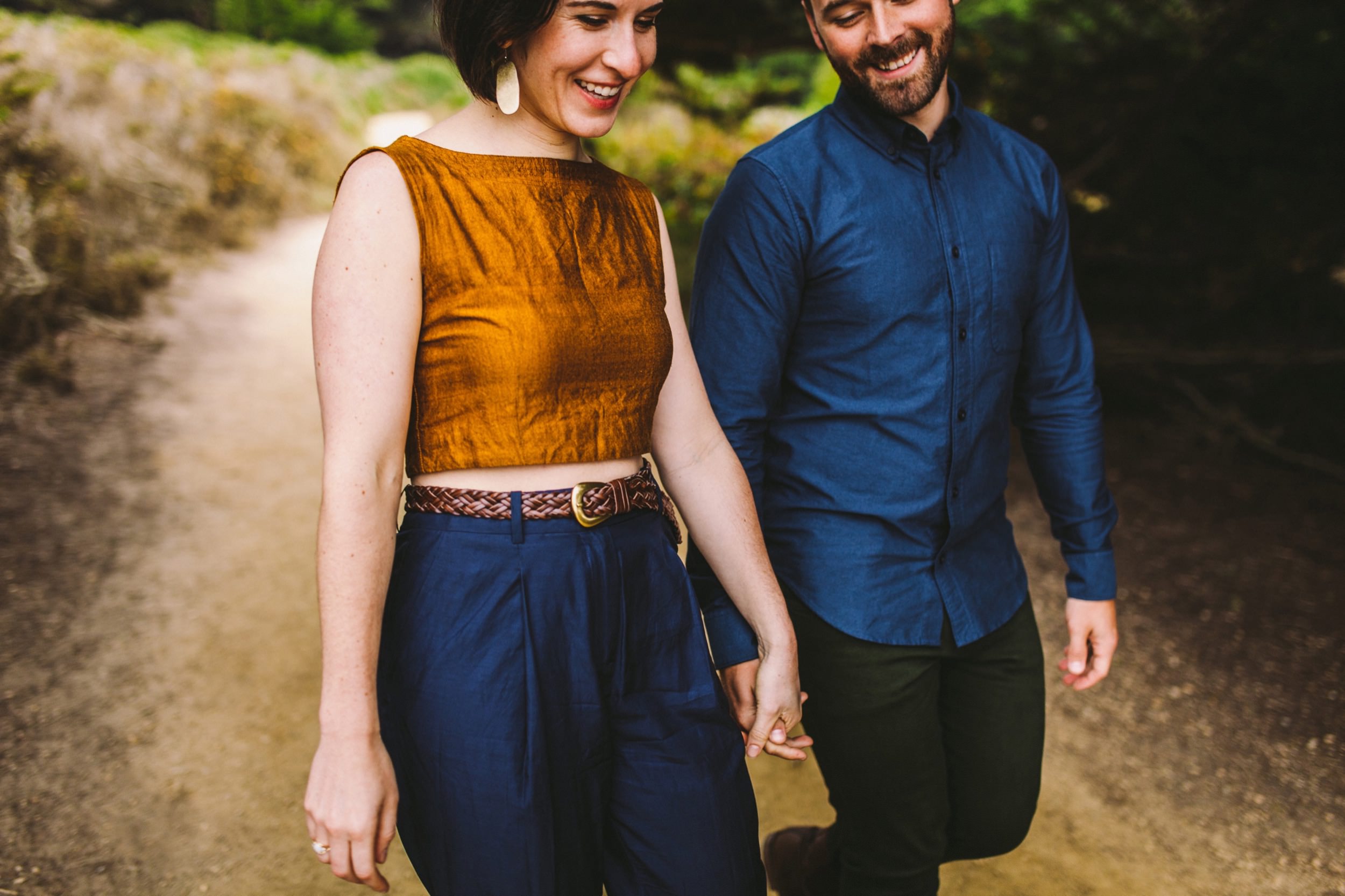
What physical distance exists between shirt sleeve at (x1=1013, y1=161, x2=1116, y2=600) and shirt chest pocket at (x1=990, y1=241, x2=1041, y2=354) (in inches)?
4.5

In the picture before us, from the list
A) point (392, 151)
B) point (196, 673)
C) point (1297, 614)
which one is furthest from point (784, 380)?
point (1297, 614)

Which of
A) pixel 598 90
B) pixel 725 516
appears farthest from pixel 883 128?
pixel 725 516

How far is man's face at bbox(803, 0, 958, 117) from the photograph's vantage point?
179cm

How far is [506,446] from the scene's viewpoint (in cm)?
130

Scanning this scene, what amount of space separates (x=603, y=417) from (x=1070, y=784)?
256cm

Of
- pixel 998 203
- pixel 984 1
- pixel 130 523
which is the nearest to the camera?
pixel 998 203

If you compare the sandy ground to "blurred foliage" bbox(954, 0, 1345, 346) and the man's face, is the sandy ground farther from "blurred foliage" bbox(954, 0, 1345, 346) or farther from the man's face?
the man's face

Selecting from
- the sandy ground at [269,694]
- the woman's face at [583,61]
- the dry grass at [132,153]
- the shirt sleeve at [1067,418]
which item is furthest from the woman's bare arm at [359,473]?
the dry grass at [132,153]

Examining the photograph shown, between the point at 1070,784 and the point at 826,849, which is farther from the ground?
the point at 826,849

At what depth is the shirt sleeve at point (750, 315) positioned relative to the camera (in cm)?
179

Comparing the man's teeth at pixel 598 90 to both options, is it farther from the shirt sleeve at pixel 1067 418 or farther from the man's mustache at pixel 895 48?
the shirt sleeve at pixel 1067 418

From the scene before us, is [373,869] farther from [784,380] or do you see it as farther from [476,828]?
[784,380]

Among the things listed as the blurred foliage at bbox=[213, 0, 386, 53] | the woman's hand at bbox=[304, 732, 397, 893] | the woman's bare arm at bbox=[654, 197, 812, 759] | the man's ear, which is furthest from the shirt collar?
the blurred foliage at bbox=[213, 0, 386, 53]

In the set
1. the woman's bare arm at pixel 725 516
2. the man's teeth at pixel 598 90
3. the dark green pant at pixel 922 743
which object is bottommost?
the dark green pant at pixel 922 743
